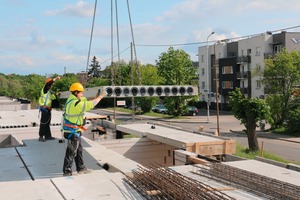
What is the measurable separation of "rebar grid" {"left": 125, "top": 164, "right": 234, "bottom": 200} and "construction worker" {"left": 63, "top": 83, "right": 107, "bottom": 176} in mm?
1225

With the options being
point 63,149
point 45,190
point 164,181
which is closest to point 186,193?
point 164,181

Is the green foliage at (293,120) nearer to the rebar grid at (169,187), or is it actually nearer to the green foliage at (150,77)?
the green foliage at (150,77)

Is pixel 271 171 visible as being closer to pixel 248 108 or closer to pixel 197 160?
pixel 197 160

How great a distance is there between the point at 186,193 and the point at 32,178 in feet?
10.8

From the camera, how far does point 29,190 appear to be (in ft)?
22.5

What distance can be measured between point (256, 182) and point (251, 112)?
60.0 feet

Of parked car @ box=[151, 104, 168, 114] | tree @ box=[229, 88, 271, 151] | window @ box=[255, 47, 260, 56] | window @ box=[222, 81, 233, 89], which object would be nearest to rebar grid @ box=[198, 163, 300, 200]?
tree @ box=[229, 88, 271, 151]

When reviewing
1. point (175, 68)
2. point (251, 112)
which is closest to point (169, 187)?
point (251, 112)

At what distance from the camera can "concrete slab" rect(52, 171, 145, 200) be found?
6.45 m

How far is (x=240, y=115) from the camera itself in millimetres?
25562

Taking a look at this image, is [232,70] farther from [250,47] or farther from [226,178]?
[226,178]

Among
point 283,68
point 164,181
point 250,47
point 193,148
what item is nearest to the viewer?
point 164,181

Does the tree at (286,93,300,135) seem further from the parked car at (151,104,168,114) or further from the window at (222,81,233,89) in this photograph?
the window at (222,81,233,89)

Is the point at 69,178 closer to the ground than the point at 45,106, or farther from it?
closer to the ground
